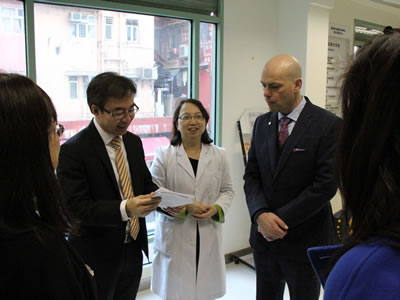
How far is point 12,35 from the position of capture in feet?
7.37

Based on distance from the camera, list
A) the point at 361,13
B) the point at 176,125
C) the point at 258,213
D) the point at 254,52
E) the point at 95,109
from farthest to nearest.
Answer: the point at 361,13, the point at 254,52, the point at 176,125, the point at 258,213, the point at 95,109

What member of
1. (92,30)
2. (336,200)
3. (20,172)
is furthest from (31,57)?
(336,200)

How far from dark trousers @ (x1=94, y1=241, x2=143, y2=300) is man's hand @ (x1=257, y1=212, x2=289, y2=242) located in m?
0.69

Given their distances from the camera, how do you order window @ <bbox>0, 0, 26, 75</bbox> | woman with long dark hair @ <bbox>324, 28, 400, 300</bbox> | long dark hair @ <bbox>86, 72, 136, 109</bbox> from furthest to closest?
1. window @ <bbox>0, 0, 26, 75</bbox>
2. long dark hair @ <bbox>86, 72, 136, 109</bbox>
3. woman with long dark hair @ <bbox>324, 28, 400, 300</bbox>

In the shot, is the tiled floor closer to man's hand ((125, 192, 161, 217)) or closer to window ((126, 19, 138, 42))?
man's hand ((125, 192, 161, 217))

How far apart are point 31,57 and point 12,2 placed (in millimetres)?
368

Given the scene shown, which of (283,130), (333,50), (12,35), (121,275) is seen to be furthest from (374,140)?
(333,50)

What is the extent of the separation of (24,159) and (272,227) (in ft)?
4.37

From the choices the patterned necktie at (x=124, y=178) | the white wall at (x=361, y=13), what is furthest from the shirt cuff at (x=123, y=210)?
the white wall at (x=361, y=13)

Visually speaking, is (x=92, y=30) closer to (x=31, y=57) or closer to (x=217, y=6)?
(x=31, y=57)

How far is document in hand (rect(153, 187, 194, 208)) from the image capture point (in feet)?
5.35

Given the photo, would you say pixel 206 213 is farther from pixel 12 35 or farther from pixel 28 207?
pixel 12 35

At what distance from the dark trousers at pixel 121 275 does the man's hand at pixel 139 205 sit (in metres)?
0.21

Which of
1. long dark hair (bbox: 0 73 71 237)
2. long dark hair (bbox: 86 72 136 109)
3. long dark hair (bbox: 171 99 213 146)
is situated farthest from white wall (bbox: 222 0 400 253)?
long dark hair (bbox: 0 73 71 237)
